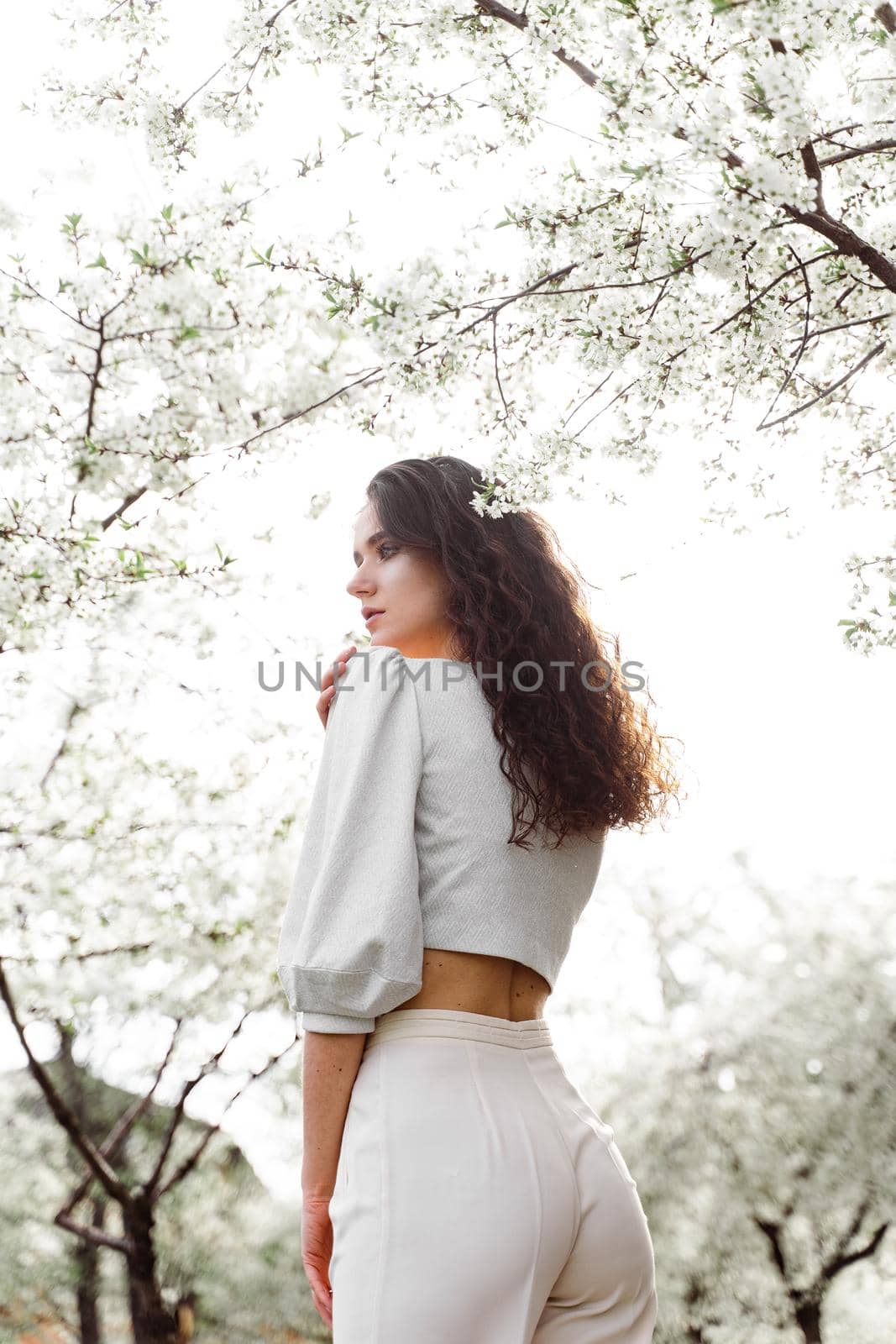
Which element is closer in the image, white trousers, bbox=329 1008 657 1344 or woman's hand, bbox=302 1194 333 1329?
white trousers, bbox=329 1008 657 1344

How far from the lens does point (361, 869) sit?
1.03 m

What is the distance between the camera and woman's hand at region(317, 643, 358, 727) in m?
1.20

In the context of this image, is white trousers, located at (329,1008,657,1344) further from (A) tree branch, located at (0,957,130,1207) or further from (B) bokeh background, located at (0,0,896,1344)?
(A) tree branch, located at (0,957,130,1207)

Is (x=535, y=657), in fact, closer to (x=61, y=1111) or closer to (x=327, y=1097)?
(x=327, y=1097)

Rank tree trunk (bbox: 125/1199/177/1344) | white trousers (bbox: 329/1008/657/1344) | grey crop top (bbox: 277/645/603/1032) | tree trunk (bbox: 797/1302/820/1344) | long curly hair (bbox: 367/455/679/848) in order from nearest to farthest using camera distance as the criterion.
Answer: white trousers (bbox: 329/1008/657/1344), grey crop top (bbox: 277/645/603/1032), long curly hair (bbox: 367/455/679/848), tree trunk (bbox: 125/1199/177/1344), tree trunk (bbox: 797/1302/820/1344)

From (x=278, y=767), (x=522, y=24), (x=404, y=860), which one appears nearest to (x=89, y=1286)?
(x=278, y=767)

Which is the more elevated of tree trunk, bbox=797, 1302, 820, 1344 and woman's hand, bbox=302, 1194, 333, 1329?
woman's hand, bbox=302, 1194, 333, 1329

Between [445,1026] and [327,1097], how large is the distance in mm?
124

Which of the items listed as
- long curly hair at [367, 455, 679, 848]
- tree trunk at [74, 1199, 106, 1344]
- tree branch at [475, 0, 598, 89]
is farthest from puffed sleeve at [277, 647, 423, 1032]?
tree trunk at [74, 1199, 106, 1344]

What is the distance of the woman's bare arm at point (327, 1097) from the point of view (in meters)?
0.99

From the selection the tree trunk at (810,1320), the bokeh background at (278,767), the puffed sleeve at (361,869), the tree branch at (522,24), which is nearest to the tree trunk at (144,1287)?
the bokeh background at (278,767)

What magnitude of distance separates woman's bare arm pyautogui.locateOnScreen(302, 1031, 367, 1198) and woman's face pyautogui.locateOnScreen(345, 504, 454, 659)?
47 cm

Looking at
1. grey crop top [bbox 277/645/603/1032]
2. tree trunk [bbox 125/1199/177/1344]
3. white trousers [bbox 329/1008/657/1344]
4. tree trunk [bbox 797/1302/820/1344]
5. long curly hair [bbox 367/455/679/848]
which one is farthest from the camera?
tree trunk [bbox 797/1302/820/1344]

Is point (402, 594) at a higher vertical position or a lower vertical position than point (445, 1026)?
higher
